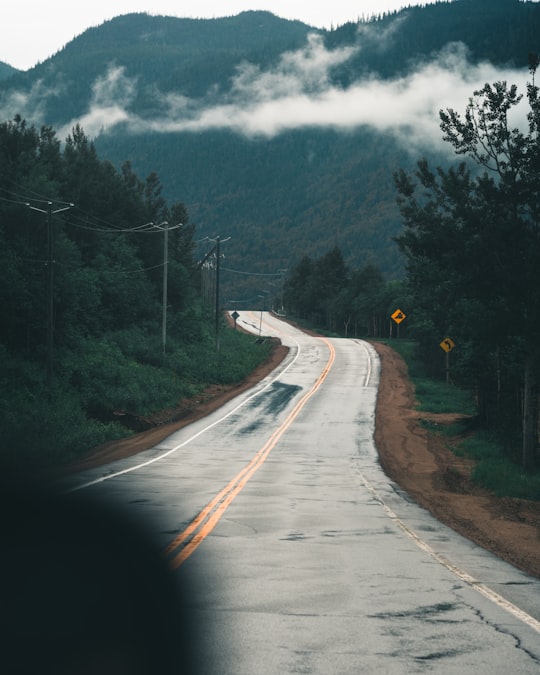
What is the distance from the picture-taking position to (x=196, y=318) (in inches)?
3000

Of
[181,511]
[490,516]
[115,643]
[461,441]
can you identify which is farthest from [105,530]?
[461,441]

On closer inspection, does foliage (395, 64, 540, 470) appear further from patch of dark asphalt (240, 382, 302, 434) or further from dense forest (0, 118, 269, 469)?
dense forest (0, 118, 269, 469)

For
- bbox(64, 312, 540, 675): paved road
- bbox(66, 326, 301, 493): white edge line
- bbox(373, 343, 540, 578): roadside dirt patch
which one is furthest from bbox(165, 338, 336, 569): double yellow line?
bbox(373, 343, 540, 578): roadside dirt patch

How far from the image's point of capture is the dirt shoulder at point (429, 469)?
1525cm

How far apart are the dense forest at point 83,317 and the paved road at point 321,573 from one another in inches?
296

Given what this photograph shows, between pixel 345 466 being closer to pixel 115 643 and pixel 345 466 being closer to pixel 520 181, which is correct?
pixel 520 181

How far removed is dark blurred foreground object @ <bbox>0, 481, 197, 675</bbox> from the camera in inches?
263

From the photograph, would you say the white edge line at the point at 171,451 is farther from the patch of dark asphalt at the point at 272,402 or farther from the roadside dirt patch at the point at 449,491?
the roadside dirt patch at the point at 449,491

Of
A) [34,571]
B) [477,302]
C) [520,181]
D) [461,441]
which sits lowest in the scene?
[461,441]

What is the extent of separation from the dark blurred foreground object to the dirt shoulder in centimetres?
548

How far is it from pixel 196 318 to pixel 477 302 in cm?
4828

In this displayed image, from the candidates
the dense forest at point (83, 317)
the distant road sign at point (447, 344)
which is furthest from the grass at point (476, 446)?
the dense forest at point (83, 317)

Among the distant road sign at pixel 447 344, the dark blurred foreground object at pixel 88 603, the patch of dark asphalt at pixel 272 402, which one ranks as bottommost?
the patch of dark asphalt at pixel 272 402

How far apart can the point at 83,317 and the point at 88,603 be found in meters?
46.6
